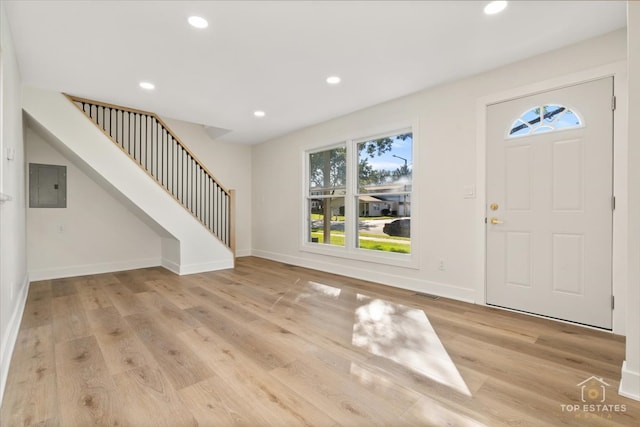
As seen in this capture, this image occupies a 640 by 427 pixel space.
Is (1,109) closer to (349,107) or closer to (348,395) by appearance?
(348,395)

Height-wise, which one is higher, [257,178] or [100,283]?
[257,178]

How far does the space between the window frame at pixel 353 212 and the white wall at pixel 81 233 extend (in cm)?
Answer: 285

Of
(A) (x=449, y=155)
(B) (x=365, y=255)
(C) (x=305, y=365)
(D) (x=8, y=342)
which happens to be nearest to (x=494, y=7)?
(A) (x=449, y=155)

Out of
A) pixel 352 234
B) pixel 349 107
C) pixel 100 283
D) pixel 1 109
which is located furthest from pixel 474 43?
pixel 100 283

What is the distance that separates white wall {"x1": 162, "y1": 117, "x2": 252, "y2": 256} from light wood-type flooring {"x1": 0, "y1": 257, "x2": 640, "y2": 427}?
3341mm

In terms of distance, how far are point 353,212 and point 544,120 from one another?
2.62 metres

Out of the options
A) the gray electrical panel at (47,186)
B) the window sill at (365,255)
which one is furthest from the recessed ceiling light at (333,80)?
the gray electrical panel at (47,186)

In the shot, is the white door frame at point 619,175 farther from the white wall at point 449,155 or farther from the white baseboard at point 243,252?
the white baseboard at point 243,252

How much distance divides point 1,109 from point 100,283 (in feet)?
9.40

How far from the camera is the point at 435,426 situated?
142 cm

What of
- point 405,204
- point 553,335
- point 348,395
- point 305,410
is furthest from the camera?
point 405,204

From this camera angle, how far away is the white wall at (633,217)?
5.32ft

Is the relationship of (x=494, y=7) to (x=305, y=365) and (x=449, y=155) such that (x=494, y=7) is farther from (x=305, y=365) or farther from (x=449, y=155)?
(x=305, y=365)

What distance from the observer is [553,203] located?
2807mm
